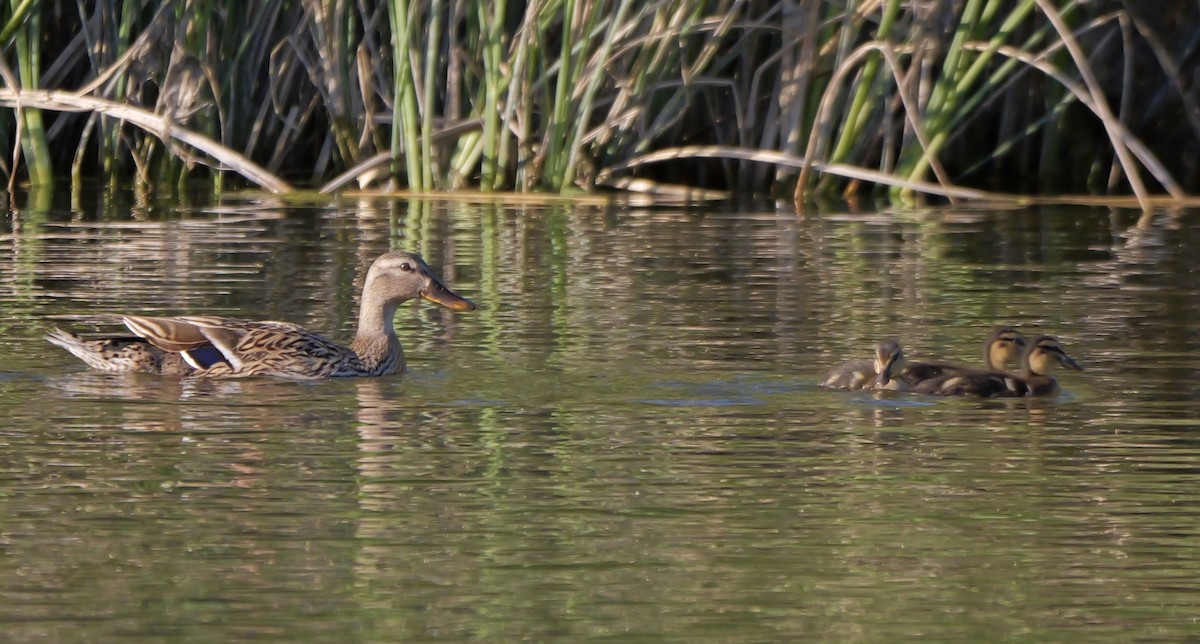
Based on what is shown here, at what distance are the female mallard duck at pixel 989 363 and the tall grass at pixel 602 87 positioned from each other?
5427 mm

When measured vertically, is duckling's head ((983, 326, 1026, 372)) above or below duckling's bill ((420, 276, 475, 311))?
below

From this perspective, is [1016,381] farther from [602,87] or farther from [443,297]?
[602,87]

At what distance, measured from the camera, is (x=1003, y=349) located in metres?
7.64

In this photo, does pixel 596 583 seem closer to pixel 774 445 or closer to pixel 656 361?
pixel 774 445

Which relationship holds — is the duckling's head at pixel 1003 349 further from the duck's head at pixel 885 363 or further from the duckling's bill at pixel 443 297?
the duckling's bill at pixel 443 297

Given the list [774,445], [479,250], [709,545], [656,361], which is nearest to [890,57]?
[479,250]

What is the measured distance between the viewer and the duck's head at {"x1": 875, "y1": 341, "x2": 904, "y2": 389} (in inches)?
280

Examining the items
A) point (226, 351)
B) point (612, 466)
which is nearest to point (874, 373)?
point (612, 466)

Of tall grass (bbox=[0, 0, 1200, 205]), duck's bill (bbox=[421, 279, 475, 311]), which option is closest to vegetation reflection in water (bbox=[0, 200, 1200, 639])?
duck's bill (bbox=[421, 279, 475, 311])

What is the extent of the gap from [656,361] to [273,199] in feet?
24.1

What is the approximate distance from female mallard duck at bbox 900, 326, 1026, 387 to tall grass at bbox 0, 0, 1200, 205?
5.43 meters

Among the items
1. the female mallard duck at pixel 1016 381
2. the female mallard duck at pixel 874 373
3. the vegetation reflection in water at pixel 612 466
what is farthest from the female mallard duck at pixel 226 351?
the female mallard duck at pixel 1016 381

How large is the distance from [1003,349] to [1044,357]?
34cm

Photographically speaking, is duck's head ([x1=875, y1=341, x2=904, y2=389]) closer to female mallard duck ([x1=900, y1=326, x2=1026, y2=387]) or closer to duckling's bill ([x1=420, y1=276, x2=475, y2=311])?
female mallard duck ([x1=900, y1=326, x2=1026, y2=387])
